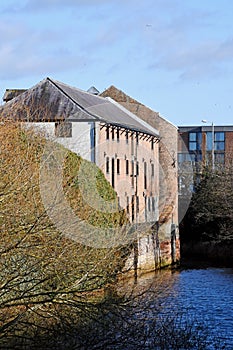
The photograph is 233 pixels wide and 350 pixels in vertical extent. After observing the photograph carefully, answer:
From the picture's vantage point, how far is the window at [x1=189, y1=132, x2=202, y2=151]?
73.1m

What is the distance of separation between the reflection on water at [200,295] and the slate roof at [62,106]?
8.02 m

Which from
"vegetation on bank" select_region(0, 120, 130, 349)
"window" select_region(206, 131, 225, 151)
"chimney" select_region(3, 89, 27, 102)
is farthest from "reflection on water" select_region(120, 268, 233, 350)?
"window" select_region(206, 131, 225, 151)

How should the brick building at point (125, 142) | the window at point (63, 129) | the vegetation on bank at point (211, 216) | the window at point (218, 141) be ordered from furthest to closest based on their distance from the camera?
the window at point (218, 141) → the vegetation on bank at point (211, 216) → the brick building at point (125, 142) → the window at point (63, 129)

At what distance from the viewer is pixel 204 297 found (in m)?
28.7

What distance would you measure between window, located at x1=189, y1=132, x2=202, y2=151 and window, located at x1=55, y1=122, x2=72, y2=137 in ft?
133

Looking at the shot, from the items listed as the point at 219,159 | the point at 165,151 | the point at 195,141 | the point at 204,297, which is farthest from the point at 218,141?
the point at 204,297

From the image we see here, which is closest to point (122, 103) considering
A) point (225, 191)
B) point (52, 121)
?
point (225, 191)

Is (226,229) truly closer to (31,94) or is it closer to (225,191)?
(225,191)

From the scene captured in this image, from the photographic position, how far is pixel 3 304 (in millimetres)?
11219

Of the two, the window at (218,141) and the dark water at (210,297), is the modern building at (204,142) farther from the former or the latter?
the dark water at (210,297)

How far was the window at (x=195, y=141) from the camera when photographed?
240ft

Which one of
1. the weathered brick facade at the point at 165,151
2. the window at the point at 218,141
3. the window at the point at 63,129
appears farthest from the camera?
the window at the point at 218,141

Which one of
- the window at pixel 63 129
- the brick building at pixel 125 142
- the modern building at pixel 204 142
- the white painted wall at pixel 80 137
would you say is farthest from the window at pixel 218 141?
the window at pixel 63 129

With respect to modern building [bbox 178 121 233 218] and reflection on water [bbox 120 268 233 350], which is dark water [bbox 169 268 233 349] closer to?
reflection on water [bbox 120 268 233 350]
